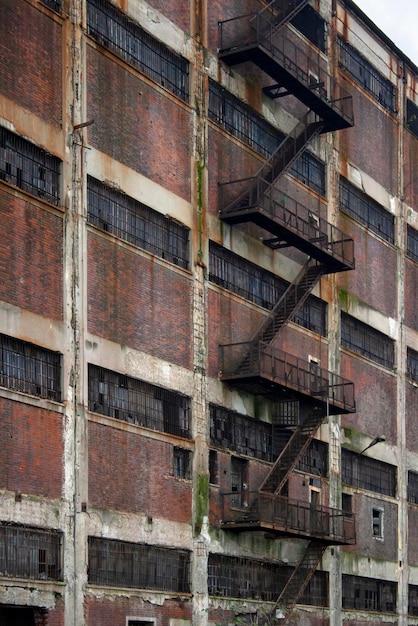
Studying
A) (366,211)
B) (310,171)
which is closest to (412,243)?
(366,211)

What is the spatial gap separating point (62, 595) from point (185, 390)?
7834mm

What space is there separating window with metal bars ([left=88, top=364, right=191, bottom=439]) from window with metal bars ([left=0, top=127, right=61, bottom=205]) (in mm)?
4427

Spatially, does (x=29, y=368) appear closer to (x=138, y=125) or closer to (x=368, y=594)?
(x=138, y=125)

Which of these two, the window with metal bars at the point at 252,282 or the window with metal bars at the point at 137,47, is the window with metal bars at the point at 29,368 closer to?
the window with metal bars at the point at 252,282

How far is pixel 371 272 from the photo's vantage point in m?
49.6

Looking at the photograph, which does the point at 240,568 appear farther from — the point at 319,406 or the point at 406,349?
the point at 406,349

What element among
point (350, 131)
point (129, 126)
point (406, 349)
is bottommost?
point (406, 349)

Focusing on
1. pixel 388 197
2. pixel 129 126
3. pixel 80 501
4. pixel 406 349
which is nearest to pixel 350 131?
pixel 388 197

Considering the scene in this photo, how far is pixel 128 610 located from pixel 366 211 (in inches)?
831

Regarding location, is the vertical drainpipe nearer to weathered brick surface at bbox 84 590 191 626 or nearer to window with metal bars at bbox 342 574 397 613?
weathered brick surface at bbox 84 590 191 626

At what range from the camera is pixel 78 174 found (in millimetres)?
33781

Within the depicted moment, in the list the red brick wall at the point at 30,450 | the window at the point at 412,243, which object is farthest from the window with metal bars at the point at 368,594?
the red brick wall at the point at 30,450

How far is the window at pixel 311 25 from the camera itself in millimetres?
46562

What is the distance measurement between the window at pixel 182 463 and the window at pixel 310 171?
1175 centimetres
